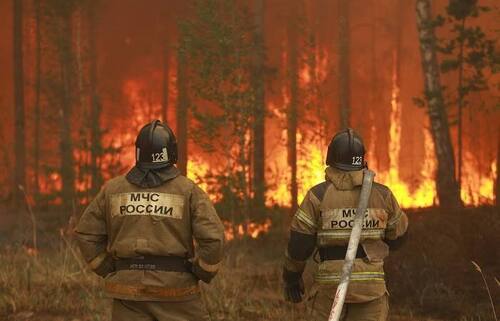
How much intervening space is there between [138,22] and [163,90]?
4.54m

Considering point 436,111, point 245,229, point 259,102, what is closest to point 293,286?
point 245,229

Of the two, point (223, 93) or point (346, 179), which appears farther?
point (223, 93)

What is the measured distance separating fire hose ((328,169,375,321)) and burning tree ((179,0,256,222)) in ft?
30.7

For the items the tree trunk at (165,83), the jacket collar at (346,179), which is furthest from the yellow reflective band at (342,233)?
the tree trunk at (165,83)

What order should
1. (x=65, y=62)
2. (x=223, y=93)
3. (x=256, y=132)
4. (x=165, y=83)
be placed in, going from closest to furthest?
1. (x=223, y=93)
2. (x=256, y=132)
3. (x=65, y=62)
4. (x=165, y=83)

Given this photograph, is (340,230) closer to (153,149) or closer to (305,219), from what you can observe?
(305,219)

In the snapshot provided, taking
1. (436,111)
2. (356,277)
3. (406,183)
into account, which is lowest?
(406,183)

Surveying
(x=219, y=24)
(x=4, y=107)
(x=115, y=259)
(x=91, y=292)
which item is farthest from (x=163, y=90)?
(x=115, y=259)

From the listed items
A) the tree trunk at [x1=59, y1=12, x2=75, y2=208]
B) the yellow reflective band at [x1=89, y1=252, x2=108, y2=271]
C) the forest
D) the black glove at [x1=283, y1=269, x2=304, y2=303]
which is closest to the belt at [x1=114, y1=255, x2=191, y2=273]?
the yellow reflective band at [x1=89, y1=252, x2=108, y2=271]

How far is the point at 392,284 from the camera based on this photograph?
8.82 metres

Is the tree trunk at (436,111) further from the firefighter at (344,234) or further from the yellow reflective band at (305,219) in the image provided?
the yellow reflective band at (305,219)

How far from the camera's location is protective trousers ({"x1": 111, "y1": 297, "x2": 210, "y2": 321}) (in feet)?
14.5

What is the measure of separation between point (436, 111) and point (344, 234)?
1084 cm

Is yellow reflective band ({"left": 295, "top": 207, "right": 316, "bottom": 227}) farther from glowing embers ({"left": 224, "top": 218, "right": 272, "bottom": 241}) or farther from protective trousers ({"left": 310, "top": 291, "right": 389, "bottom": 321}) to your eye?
glowing embers ({"left": 224, "top": 218, "right": 272, "bottom": 241})
